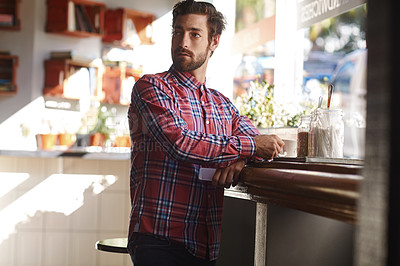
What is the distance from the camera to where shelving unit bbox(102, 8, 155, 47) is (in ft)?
19.6

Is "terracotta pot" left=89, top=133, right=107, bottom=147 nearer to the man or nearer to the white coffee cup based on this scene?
the white coffee cup

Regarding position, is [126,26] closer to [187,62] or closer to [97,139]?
[97,139]

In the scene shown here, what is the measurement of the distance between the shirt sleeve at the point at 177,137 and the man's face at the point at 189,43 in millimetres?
166

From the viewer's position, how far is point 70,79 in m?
5.72

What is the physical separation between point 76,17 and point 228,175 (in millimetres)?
4788

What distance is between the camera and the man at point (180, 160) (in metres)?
1.42

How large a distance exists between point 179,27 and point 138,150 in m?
0.43

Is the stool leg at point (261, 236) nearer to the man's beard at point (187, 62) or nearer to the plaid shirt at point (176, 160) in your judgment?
the plaid shirt at point (176, 160)

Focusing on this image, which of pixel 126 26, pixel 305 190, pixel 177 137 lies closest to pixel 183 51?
pixel 177 137

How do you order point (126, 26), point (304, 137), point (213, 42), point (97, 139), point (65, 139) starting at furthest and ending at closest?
point (126, 26), point (65, 139), point (97, 139), point (304, 137), point (213, 42)

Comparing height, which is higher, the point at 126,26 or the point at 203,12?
the point at 126,26

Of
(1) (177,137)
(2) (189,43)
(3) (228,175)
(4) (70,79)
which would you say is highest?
(4) (70,79)

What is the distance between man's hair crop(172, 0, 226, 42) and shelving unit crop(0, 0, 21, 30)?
14.1 ft

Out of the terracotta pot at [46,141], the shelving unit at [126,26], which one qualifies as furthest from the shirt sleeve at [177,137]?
the shelving unit at [126,26]
